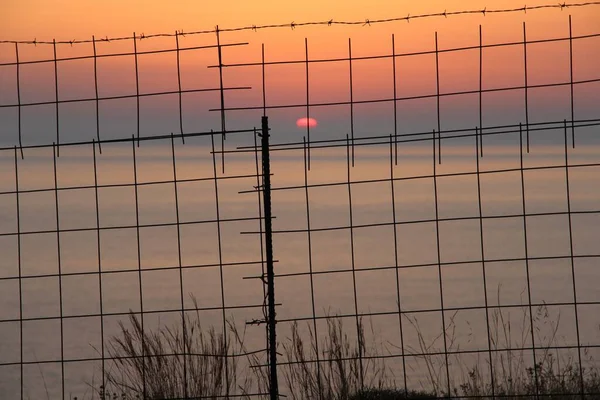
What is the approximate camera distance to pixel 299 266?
58.3ft

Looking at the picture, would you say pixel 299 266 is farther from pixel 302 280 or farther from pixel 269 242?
pixel 269 242

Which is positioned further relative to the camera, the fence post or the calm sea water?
the calm sea water

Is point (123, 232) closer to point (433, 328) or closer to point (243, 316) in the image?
point (243, 316)

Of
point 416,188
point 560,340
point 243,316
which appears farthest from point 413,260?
point 416,188

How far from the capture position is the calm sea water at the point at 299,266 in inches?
440

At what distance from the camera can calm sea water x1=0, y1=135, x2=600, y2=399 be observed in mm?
11180

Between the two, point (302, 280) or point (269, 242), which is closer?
point (269, 242)

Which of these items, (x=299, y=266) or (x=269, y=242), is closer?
(x=269, y=242)

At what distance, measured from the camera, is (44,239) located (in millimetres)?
22656

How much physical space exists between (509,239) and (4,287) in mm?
10228

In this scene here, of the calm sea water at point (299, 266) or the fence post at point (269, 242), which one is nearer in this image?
the fence post at point (269, 242)

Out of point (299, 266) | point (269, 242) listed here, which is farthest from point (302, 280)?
point (269, 242)

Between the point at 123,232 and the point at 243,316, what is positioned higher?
the point at 123,232

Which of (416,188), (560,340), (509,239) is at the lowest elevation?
(560,340)
